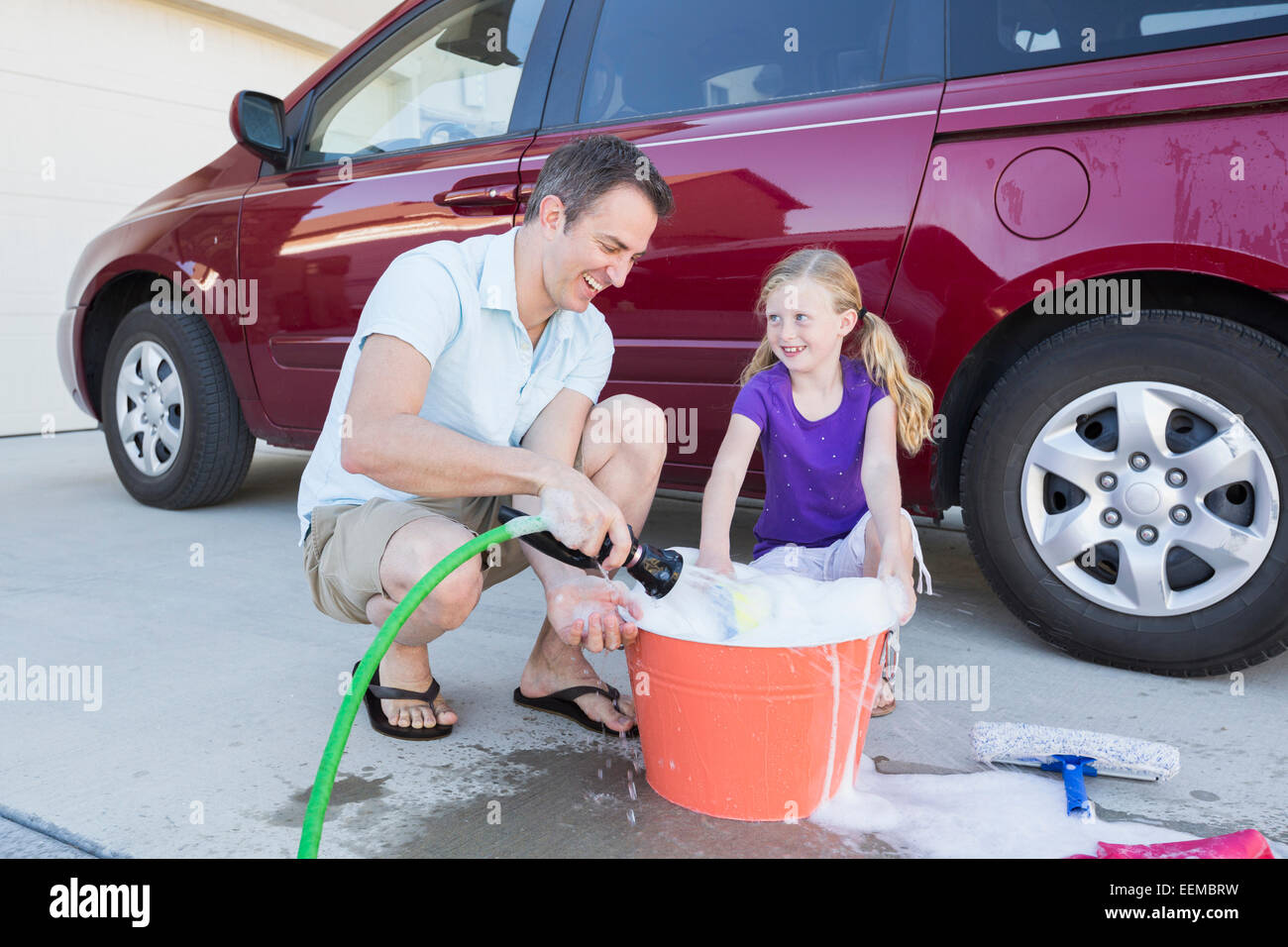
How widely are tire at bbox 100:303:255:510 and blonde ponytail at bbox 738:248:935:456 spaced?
2217 mm

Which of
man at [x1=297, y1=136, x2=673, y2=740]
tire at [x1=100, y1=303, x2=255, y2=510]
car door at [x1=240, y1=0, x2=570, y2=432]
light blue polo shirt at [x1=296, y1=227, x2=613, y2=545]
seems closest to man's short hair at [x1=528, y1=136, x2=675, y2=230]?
man at [x1=297, y1=136, x2=673, y2=740]

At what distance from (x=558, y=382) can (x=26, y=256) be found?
5.35 m

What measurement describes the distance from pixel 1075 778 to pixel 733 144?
155cm

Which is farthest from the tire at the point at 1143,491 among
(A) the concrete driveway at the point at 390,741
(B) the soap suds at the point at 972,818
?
(B) the soap suds at the point at 972,818

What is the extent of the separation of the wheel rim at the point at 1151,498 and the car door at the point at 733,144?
527 mm

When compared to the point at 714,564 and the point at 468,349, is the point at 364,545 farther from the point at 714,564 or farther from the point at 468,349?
the point at 714,564

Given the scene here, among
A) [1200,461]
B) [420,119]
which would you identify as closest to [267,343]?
[420,119]

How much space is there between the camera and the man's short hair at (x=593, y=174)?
1.74 m

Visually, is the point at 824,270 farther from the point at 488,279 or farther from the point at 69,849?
the point at 69,849

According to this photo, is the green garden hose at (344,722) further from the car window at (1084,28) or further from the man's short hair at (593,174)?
the car window at (1084,28)

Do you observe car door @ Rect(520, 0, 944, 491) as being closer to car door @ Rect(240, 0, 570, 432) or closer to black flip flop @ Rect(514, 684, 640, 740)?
car door @ Rect(240, 0, 570, 432)

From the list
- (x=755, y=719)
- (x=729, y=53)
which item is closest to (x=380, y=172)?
Result: (x=729, y=53)

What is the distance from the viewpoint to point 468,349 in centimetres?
184
